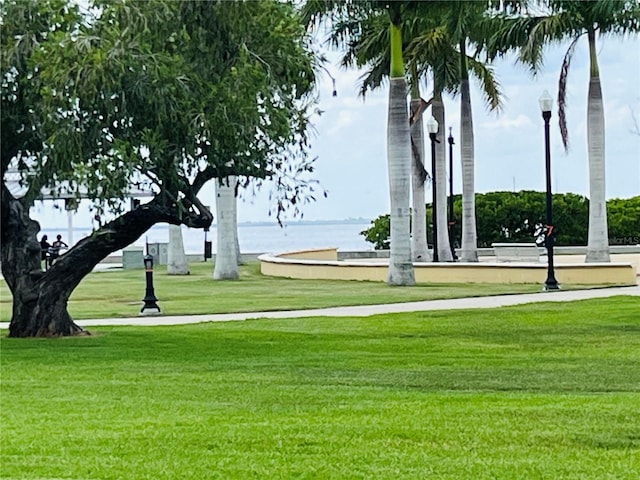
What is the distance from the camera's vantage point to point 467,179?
35.5 m

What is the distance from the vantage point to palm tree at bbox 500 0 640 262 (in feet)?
101

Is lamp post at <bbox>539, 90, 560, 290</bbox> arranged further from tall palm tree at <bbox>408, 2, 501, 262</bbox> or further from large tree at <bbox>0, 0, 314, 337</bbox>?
large tree at <bbox>0, 0, 314, 337</bbox>

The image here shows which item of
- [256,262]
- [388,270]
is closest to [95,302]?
[388,270]

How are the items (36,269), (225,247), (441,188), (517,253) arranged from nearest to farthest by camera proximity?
(36,269), (225,247), (441,188), (517,253)

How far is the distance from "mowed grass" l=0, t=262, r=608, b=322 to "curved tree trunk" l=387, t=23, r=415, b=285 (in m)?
0.58

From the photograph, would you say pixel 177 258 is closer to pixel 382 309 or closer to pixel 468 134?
pixel 468 134

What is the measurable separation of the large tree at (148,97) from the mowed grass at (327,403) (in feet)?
6.89

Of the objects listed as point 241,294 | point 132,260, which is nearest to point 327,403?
point 241,294

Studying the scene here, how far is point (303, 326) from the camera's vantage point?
1820cm

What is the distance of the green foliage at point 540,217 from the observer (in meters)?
45.3

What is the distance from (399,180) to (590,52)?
7564 mm

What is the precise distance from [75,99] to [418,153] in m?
23.2

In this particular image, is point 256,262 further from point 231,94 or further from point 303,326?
point 231,94

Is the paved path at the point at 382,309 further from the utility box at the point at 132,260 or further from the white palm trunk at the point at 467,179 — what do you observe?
the utility box at the point at 132,260
